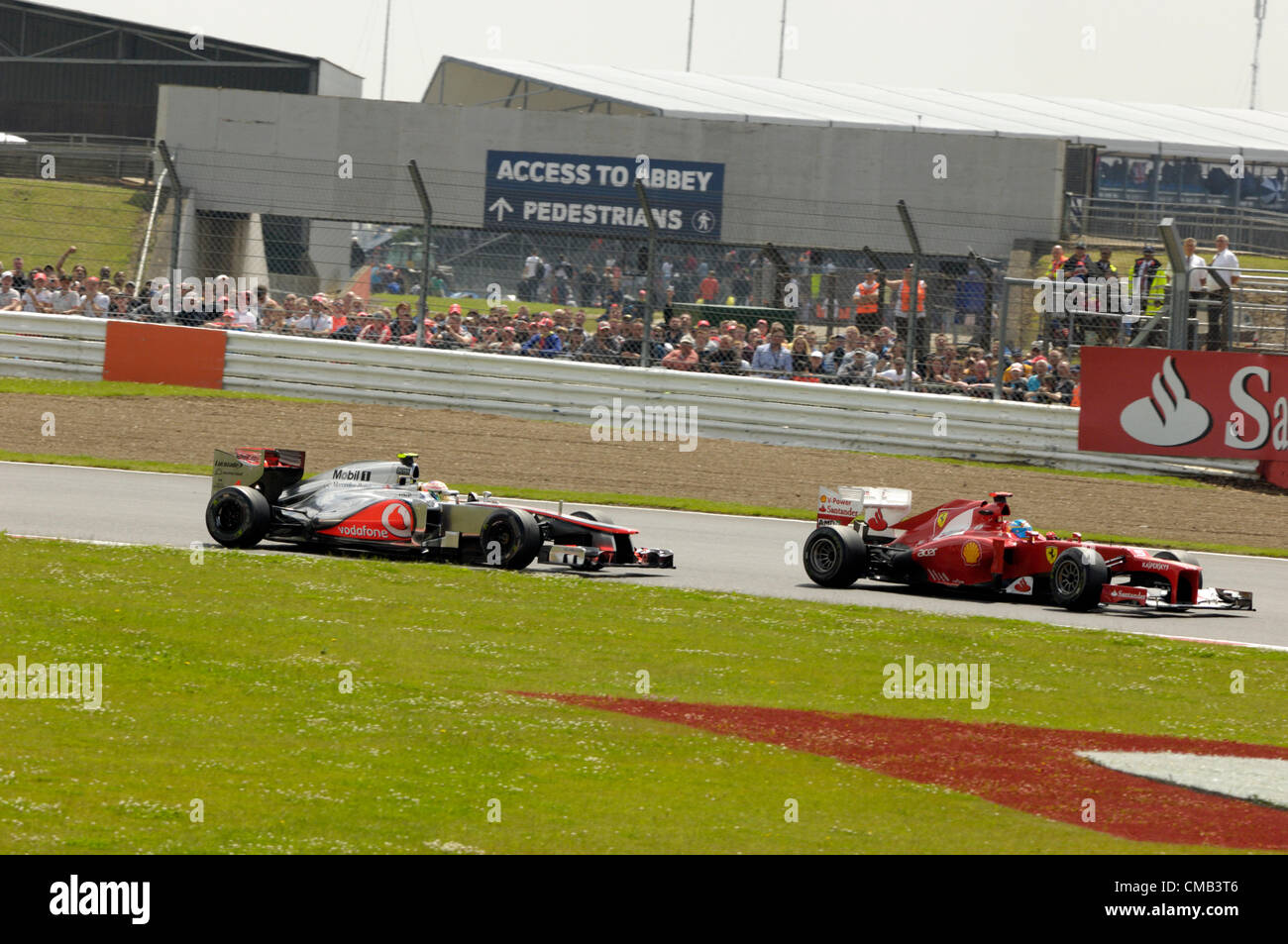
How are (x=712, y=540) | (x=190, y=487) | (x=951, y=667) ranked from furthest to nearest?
(x=190, y=487) → (x=712, y=540) → (x=951, y=667)

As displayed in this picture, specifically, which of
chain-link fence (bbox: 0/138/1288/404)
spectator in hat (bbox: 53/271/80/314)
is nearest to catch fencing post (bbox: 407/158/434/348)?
chain-link fence (bbox: 0/138/1288/404)

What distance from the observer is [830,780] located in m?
6.80

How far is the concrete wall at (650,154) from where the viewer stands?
26.2 meters

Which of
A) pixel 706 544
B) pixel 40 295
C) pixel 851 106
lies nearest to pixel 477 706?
pixel 706 544

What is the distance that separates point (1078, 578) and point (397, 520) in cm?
512

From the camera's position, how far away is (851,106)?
38.3 m

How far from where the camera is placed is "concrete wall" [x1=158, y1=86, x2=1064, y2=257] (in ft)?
85.9

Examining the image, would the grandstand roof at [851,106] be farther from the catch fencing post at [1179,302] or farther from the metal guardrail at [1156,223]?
the catch fencing post at [1179,302]

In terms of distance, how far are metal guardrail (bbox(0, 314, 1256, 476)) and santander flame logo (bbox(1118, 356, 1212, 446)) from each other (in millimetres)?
286

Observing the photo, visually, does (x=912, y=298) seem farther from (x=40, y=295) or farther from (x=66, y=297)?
(x=40, y=295)

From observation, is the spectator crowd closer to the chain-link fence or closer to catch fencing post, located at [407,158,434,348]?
the chain-link fence

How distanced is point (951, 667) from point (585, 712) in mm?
2561

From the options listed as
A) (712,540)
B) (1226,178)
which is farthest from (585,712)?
(1226,178)
